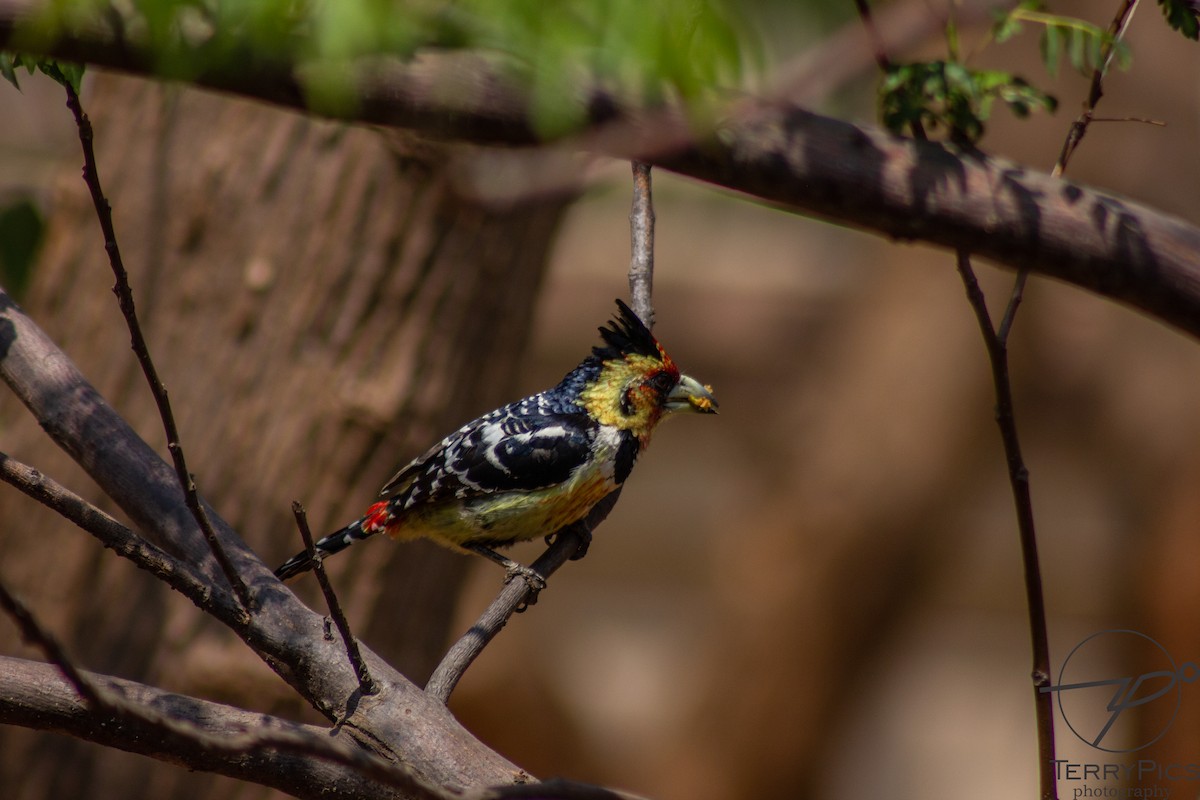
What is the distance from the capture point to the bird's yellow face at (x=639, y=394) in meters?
3.14

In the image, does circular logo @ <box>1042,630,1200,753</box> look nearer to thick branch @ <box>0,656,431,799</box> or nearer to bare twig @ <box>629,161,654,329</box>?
bare twig @ <box>629,161,654,329</box>

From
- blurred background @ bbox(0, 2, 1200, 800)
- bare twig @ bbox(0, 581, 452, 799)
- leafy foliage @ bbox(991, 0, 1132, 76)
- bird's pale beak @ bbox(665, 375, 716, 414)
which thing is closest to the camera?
bare twig @ bbox(0, 581, 452, 799)

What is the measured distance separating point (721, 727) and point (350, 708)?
5027 millimetres

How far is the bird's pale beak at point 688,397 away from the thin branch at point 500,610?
0.30 meters

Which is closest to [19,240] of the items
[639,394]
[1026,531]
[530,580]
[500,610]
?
[639,394]

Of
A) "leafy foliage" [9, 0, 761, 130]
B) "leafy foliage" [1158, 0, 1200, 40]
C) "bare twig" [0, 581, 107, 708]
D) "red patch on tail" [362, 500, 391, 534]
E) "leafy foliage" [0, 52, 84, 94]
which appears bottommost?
"bare twig" [0, 581, 107, 708]

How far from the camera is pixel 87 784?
385 cm

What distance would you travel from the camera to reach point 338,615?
5.78 feet

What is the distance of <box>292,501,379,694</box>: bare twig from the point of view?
5.34ft

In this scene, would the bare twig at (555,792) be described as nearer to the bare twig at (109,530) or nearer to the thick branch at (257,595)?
the thick branch at (257,595)

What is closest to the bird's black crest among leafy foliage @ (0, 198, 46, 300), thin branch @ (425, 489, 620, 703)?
thin branch @ (425, 489, 620, 703)

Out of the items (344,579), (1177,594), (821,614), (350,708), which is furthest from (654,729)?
(350,708)

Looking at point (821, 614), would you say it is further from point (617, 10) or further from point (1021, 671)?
point (617, 10)

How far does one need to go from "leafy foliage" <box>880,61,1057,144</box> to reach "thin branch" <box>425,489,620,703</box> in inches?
46.7
